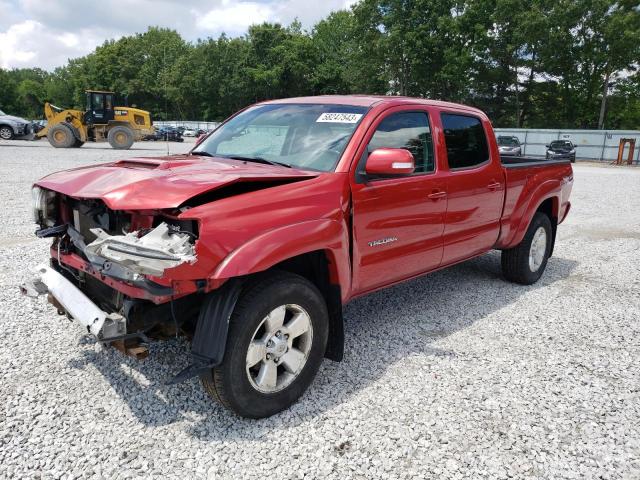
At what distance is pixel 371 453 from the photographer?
8.59 feet

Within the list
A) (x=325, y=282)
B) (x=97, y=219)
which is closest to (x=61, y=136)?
(x=97, y=219)

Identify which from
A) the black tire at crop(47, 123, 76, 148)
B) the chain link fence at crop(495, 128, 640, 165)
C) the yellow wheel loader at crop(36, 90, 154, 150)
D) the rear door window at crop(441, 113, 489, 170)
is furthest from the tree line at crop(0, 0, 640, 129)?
the rear door window at crop(441, 113, 489, 170)

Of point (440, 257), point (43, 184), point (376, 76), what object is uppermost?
point (376, 76)

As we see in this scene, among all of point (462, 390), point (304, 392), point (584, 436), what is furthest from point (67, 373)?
point (584, 436)

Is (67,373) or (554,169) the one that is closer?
(67,373)

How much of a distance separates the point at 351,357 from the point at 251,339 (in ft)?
4.05

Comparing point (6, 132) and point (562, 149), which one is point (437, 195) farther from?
point (562, 149)

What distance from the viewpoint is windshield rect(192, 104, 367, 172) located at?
3.39 meters

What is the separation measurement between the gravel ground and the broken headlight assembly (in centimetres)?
97

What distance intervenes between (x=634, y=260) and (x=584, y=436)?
16.4 ft

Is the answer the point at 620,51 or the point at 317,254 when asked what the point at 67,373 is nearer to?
the point at 317,254

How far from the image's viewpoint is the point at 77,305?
8.91 ft

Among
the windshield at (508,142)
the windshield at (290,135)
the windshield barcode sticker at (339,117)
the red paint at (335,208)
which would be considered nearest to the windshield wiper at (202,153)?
the windshield at (290,135)

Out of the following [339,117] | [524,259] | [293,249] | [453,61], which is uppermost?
Answer: [453,61]
